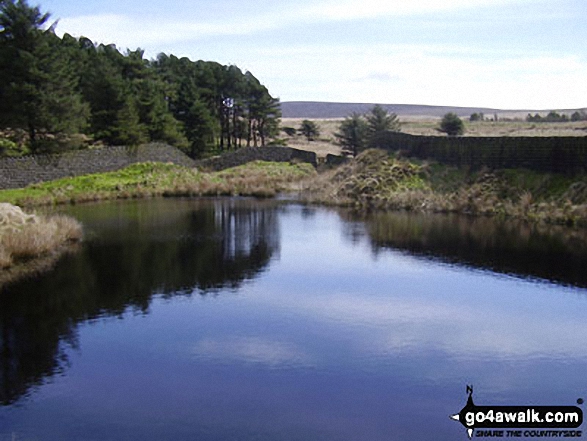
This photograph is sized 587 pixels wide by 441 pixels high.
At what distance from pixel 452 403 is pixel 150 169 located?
164 feet

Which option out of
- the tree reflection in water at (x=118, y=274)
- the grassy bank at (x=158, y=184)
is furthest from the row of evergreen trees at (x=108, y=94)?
the tree reflection in water at (x=118, y=274)

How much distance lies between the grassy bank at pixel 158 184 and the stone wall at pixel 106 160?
83 cm

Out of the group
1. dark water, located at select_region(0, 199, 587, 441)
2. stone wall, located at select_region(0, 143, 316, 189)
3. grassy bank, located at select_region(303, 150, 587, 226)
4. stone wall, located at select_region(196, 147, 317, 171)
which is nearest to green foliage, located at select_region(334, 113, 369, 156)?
stone wall, located at select_region(196, 147, 317, 171)

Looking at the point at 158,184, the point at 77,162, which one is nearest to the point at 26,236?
the point at 77,162

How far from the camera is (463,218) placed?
143 ft

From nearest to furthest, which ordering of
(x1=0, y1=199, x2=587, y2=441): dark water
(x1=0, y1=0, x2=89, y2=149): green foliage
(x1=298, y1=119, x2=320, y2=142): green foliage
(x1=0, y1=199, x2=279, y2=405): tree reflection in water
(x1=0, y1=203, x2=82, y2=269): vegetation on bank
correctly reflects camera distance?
(x1=0, y1=199, x2=587, y2=441): dark water, (x1=0, y1=199, x2=279, y2=405): tree reflection in water, (x1=0, y1=203, x2=82, y2=269): vegetation on bank, (x1=0, y1=0, x2=89, y2=149): green foliage, (x1=298, y1=119, x2=320, y2=142): green foliage

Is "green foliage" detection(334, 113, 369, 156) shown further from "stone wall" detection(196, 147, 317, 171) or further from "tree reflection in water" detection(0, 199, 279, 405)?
"tree reflection in water" detection(0, 199, 279, 405)

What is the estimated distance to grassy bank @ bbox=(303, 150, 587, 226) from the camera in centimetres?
4116

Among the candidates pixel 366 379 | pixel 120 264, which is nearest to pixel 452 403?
pixel 366 379

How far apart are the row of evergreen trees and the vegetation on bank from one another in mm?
21089

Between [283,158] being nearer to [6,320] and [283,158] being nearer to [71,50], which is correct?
[71,50]

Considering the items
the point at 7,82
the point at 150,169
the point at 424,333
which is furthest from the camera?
the point at 150,169

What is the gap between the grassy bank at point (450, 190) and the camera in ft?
135

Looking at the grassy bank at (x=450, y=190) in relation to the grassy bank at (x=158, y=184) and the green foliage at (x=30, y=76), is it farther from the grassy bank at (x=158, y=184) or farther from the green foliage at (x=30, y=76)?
the green foliage at (x=30, y=76)
